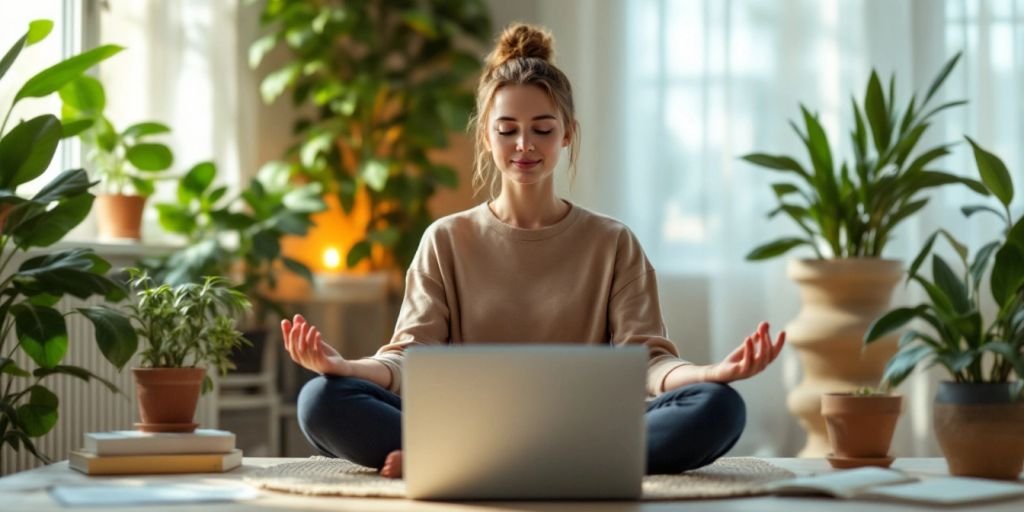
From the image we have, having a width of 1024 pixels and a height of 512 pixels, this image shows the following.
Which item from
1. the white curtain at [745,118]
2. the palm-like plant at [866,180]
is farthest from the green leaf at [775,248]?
the white curtain at [745,118]

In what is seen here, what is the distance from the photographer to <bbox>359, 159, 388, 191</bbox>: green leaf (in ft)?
14.1

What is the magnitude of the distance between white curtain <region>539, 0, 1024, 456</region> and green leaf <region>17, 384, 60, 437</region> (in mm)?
1853

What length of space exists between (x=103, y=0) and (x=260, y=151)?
1057mm

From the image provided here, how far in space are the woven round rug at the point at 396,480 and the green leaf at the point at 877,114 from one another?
1.47 meters

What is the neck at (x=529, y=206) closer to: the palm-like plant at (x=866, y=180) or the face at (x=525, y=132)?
the face at (x=525, y=132)

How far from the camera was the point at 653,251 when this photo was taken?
13.8 ft

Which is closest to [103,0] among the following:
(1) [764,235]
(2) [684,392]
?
(1) [764,235]

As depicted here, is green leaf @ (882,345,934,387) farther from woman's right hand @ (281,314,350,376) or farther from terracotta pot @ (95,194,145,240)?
terracotta pot @ (95,194,145,240)

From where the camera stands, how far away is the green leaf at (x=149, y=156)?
3.57m

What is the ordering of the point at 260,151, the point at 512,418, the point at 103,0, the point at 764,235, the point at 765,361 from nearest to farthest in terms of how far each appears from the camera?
the point at 512,418, the point at 765,361, the point at 103,0, the point at 764,235, the point at 260,151

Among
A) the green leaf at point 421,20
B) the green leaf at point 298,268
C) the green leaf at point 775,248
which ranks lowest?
the green leaf at point 298,268

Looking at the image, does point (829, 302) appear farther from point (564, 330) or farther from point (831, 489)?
point (831, 489)

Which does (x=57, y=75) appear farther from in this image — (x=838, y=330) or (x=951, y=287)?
(x=838, y=330)

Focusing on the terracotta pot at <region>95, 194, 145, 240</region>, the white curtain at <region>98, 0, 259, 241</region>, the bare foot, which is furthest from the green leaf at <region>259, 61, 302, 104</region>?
the bare foot
